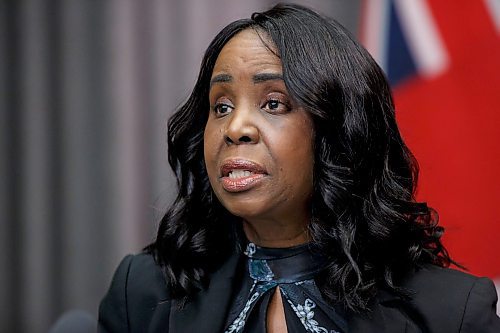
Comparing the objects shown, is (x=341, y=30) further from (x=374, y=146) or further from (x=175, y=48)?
(x=175, y=48)

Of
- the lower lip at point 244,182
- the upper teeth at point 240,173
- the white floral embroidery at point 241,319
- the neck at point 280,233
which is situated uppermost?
the upper teeth at point 240,173

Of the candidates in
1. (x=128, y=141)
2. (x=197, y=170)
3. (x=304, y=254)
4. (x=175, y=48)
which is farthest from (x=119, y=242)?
(x=304, y=254)

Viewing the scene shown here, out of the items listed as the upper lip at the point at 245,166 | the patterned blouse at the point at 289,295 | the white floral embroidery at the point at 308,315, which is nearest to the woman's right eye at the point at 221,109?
the upper lip at the point at 245,166

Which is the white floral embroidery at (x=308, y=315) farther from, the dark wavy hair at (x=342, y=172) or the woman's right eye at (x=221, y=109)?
the woman's right eye at (x=221, y=109)

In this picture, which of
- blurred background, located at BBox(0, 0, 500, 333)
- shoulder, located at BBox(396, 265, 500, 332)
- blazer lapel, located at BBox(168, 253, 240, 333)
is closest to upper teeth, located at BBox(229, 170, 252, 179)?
blazer lapel, located at BBox(168, 253, 240, 333)

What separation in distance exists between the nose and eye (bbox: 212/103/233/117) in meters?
0.05

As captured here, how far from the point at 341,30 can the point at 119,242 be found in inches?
53.8

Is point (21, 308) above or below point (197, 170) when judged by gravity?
below

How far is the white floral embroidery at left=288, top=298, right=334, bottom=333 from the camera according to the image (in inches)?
62.0

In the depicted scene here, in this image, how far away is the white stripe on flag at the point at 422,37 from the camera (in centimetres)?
232

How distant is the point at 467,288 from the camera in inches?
63.2

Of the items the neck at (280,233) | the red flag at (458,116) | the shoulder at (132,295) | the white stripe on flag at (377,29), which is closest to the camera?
the neck at (280,233)

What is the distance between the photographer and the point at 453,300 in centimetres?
159

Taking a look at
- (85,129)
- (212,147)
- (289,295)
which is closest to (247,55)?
(212,147)
